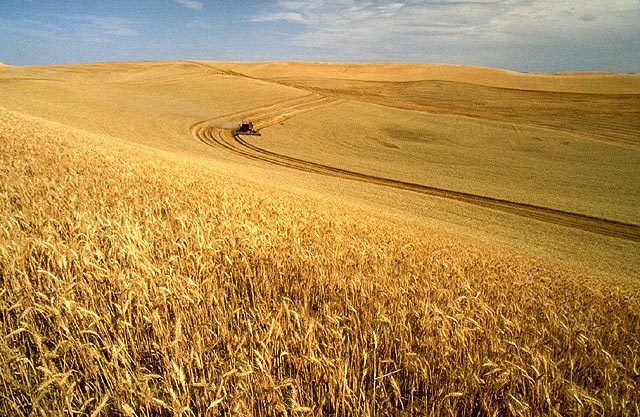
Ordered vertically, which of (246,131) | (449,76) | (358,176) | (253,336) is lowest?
(358,176)

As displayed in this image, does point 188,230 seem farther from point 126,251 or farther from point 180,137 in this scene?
point 180,137

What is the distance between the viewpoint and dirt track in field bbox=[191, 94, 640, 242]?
17359 millimetres

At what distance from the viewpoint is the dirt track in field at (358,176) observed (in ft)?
57.0

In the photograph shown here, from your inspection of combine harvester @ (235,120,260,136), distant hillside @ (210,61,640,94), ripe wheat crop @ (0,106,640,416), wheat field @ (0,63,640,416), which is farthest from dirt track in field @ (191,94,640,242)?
distant hillside @ (210,61,640,94)

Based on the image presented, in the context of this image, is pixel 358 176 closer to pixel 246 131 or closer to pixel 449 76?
pixel 246 131

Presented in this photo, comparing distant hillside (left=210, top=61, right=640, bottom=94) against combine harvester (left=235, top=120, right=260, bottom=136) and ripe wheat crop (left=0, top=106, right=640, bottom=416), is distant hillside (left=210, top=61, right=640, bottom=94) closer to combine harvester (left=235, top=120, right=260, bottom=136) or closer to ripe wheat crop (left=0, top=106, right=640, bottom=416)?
combine harvester (left=235, top=120, right=260, bottom=136)

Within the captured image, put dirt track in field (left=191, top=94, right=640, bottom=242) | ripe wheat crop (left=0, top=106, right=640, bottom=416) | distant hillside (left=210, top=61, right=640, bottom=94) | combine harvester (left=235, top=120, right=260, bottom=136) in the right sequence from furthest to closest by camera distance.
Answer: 1. distant hillside (left=210, top=61, right=640, bottom=94)
2. combine harvester (left=235, top=120, right=260, bottom=136)
3. dirt track in field (left=191, top=94, right=640, bottom=242)
4. ripe wheat crop (left=0, top=106, right=640, bottom=416)

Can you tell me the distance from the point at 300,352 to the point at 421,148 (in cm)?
3316

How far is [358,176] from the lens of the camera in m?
25.0

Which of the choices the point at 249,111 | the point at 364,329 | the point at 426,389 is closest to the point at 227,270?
the point at 364,329

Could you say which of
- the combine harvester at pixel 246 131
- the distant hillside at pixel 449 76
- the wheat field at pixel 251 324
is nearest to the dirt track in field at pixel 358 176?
the combine harvester at pixel 246 131

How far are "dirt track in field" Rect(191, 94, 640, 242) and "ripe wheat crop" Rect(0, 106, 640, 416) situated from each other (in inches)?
658

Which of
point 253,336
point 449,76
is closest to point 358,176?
point 253,336

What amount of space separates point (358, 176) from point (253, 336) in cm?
2340
